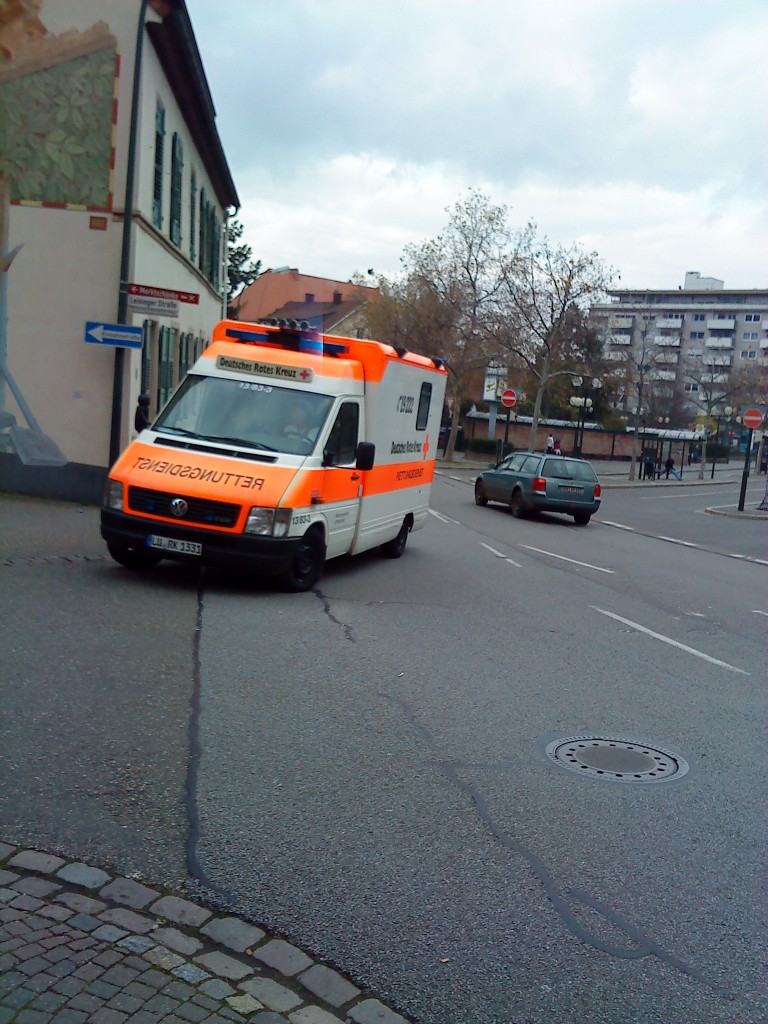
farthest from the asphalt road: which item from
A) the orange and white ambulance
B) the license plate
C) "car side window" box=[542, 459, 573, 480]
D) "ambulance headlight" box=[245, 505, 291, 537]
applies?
"car side window" box=[542, 459, 573, 480]

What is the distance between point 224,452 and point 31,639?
3.41 metres

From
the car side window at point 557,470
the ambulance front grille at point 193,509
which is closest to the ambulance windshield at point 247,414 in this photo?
the ambulance front grille at point 193,509

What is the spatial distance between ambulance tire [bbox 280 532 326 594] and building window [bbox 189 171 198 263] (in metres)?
16.3

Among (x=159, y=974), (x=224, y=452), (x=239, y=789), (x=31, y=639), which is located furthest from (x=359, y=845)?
(x=224, y=452)

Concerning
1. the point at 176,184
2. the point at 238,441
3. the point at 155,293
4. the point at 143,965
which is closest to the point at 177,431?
the point at 238,441

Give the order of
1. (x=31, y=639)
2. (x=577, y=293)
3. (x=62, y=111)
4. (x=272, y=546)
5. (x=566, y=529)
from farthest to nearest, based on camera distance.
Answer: (x=577, y=293)
(x=566, y=529)
(x=62, y=111)
(x=272, y=546)
(x=31, y=639)

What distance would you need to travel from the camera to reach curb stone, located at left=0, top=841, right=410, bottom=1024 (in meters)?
3.16

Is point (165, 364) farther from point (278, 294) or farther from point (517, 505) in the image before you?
point (278, 294)

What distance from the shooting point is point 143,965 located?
338cm

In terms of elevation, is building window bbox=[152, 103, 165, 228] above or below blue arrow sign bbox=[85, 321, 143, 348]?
above

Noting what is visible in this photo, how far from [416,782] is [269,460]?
5.69 metres

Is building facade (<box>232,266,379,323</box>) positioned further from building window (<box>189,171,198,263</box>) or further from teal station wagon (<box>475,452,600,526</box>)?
teal station wagon (<box>475,452,600,526</box>)

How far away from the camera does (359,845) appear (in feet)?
14.9

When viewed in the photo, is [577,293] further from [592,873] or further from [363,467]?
[592,873]
